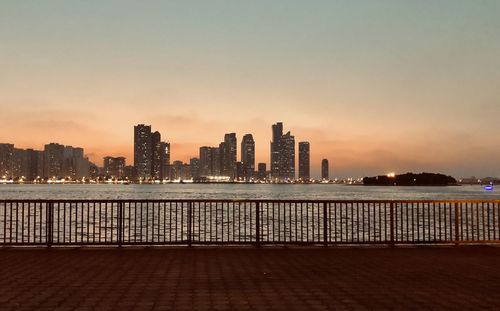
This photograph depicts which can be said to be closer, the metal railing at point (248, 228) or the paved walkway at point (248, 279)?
the paved walkway at point (248, 279)

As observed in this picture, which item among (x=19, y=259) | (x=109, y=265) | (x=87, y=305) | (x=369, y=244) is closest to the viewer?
(x=87, y=305)

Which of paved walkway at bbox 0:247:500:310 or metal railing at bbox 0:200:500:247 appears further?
metal railing at bbox 0:200:500:247

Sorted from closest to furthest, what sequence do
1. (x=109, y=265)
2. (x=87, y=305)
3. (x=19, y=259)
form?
(x=87, y=305)
(x=109, y=265)
(x=19, y=259)

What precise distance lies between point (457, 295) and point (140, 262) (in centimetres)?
707

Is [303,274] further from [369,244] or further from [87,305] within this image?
[369,244]

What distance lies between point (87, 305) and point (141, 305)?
797mm

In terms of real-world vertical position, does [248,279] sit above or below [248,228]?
above

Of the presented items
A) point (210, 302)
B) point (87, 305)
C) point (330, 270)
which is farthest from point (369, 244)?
point (87, 305)

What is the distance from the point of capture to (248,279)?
10.5 m

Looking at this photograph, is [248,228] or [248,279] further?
[248,228]

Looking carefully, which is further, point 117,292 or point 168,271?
point 168,271

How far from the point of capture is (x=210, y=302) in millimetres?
8398

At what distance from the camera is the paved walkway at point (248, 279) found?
8.38 meters

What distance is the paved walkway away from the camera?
8.38m
